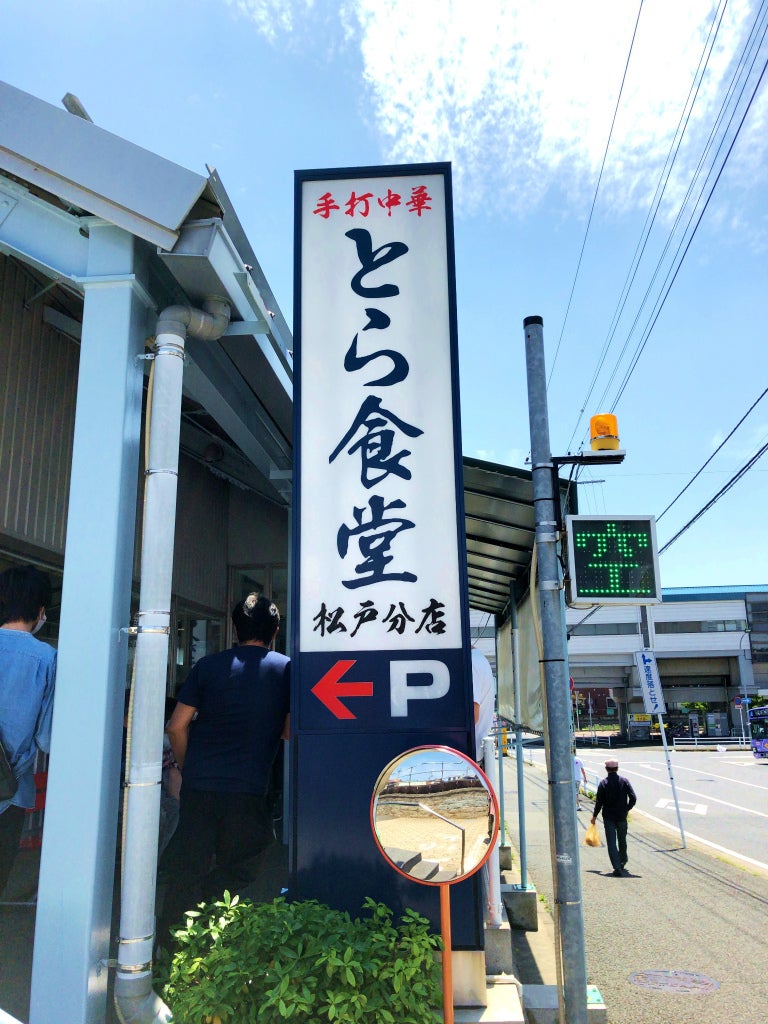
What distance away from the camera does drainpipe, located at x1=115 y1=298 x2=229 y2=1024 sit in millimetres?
3006

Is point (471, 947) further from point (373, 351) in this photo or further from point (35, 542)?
point (35, 542)

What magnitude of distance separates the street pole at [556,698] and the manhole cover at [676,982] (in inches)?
Answer: 116

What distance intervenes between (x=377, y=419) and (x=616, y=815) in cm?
886

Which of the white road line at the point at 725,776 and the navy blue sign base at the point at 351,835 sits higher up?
the navy blue sign base at the point at 351,835

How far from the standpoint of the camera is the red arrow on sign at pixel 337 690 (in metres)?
3.52

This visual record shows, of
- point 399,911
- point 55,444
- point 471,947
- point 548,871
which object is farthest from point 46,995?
point 548,871

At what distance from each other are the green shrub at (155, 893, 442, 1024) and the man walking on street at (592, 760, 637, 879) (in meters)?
8.56

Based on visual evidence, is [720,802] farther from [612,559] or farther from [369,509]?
[369,509]

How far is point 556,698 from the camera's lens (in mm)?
3730

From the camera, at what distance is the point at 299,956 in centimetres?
260

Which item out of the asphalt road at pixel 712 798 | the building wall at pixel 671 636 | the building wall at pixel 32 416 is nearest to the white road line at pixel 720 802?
the asphalt road at pixel 712 798

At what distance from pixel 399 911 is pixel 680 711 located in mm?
60239

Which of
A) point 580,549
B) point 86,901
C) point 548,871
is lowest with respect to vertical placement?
point 548,871

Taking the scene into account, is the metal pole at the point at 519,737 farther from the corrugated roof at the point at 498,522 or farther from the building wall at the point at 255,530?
the building wall at the point at 255,530
